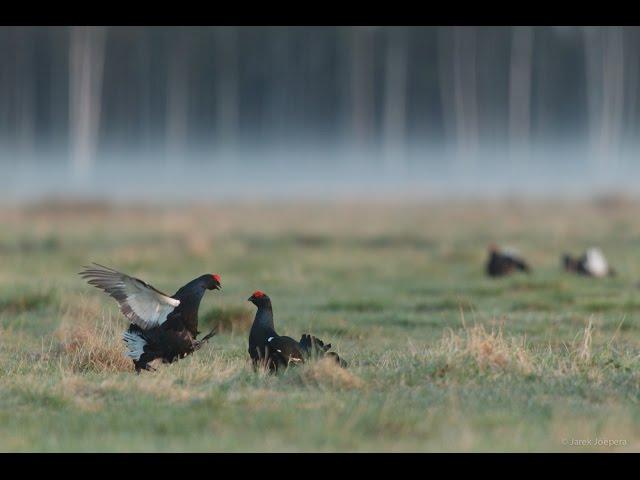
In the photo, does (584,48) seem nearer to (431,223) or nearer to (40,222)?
(431,223)

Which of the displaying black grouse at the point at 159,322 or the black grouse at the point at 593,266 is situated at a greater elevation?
the black grouse at the point at 593,266

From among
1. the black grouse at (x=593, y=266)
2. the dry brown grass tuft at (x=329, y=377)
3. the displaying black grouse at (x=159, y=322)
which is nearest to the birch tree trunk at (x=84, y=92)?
the black grouse at (x=593, y=266)

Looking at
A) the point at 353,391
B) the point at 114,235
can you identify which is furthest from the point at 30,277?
the point at 353,391

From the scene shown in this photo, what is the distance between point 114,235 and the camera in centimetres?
2164

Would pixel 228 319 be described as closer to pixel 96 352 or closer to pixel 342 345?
pixel 342 345

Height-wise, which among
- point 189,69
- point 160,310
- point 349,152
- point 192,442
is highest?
point 189,69

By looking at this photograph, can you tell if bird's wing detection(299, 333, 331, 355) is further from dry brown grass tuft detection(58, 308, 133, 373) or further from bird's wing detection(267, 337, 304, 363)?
dry brown grass tuft detection(58, 308, 133, 373)

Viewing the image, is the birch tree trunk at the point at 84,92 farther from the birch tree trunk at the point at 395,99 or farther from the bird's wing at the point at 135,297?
the bird's wing at the point at 135,297

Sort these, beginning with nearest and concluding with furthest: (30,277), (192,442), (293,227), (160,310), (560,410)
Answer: (192,442) → (560,410) → (160,310) → (30,277) → (293,227)

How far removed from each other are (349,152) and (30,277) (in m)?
32.0

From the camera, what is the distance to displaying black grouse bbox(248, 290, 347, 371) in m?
8.23

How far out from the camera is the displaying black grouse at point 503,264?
15758 millimetres

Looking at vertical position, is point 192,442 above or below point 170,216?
below

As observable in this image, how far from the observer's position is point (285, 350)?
326 inches
